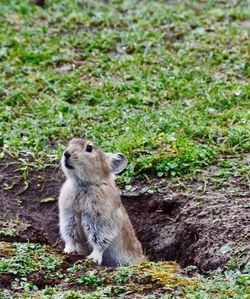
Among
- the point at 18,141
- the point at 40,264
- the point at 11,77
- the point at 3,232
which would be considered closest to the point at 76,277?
the point at 40,264

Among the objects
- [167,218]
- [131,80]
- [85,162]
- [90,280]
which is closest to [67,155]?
[85,162]

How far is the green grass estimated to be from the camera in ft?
31.2

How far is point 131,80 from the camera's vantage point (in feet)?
37.3

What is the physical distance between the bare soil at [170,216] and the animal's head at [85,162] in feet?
2.24

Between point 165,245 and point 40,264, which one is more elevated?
point 40,264

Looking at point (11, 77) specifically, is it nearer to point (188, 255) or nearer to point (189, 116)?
point (189, 116)

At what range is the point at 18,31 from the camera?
12.9 metres

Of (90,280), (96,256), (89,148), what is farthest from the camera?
(89,148)

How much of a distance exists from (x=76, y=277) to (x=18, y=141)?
336cm

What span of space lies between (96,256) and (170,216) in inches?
48.7

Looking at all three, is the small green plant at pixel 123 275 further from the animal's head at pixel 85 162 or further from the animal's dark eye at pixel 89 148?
the animal's dark eye at pixel 89 148

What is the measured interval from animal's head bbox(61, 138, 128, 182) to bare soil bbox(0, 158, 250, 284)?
0.68 m

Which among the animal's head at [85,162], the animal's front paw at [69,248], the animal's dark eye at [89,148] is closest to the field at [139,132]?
the animal's front paw at [69,248]

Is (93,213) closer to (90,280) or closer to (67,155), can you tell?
(67,155)
